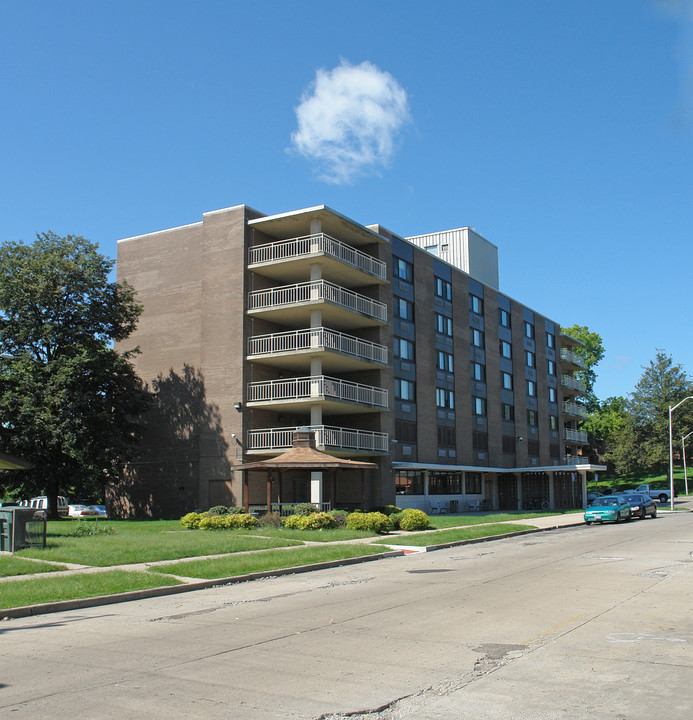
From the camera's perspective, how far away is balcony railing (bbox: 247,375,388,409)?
3534 cm

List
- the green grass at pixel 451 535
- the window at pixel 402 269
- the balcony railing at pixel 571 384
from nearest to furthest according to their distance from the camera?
the green grass at pixel 451 535 < the window at pixel 402 269 < the balcony railing at pixel 571 384

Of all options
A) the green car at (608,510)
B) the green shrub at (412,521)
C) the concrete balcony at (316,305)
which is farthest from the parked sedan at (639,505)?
the concrete balcony at (316,305)

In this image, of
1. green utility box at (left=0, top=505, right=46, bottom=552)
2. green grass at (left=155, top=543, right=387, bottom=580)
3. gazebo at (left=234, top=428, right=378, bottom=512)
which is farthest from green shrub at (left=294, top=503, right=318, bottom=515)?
green utility box at (left=0, top=505, right=46, bottom=552)

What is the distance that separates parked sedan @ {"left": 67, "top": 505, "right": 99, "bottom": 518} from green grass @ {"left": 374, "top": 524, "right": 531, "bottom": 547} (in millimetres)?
24853

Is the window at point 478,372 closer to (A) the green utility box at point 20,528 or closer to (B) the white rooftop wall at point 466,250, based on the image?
(B) the white rooftop wall at point 466,250

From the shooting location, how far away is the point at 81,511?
47281mm

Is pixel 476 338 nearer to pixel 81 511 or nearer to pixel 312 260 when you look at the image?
pixel 312 260

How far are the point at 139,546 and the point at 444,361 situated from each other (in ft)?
99.3

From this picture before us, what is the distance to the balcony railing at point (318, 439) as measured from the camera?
35156 millimetres

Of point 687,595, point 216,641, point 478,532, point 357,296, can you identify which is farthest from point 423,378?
point 216,641

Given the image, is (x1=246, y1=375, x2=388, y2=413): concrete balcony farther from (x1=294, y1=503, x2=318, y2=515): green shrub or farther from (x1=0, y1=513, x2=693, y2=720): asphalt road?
(x1=0, y1=513, x2=693, y2=720): asphalt road

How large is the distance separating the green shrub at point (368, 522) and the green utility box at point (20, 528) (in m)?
11.7

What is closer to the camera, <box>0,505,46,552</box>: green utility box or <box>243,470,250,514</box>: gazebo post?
<box>0,505,46,552</box>: green utility box

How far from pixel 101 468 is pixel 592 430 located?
61.6 metres
